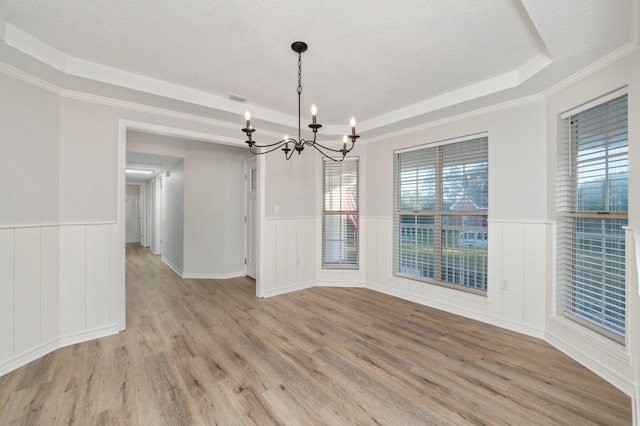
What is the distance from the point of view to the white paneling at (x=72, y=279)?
2666 mm

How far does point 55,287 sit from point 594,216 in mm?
4841

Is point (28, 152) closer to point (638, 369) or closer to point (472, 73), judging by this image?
point (472, 73)

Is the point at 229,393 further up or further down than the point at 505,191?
further down

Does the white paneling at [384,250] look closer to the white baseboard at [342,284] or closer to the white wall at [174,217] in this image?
the white baseboard at [342,284]

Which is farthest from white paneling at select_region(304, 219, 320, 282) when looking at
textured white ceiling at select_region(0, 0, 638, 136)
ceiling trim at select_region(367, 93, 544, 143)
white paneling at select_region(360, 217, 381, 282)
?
textured white ceiling at select_region(0, 0, 638, 136)

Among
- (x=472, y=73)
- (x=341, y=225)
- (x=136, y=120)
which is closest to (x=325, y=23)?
(x=472, y=73)

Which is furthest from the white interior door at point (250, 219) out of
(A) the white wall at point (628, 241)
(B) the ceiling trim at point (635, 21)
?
(B) the ceiling trim at point (635, 21)

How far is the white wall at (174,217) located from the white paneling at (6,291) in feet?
9.91

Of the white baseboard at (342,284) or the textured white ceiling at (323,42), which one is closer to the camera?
the textured white ceiling at (323,42)

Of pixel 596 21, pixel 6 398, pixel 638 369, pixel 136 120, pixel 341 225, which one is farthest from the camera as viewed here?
pixel 341 225

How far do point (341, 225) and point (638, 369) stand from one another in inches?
144

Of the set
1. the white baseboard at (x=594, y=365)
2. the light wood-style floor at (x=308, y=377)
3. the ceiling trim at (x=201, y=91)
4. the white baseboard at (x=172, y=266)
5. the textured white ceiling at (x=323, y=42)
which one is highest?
the textured white ceiling at (x=323, y=42)

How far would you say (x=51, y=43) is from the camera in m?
2.18

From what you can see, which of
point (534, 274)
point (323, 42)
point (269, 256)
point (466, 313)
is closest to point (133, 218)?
point (269, 256)
